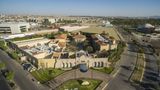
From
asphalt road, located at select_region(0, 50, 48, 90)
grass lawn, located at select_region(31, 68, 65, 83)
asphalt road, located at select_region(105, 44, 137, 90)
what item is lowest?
asphalt road, located at select_region(0, 50, 48, 90)

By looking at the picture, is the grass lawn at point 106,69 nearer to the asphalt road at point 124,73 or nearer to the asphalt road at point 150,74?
the asphalt road at point 124,73

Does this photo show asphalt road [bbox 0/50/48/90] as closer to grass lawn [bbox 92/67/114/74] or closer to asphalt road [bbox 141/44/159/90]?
grass lawn [bbox 92/67/114/74]

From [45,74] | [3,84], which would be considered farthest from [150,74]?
[3,84]

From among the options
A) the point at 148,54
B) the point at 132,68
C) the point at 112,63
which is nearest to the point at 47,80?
the point at 112,63

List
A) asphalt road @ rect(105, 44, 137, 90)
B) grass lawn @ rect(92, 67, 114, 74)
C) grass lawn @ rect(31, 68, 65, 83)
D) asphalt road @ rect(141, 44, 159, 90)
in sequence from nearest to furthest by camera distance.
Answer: asphalt road @ rect(105, 44, 137, 90), asphalt road @ rect(141, 44, 159, 90), grass lawn @ rect(31, 68, 65, 83), grass lawn @ rect(92, 67, 114, 74)

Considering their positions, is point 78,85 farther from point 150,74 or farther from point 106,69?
point 150,74

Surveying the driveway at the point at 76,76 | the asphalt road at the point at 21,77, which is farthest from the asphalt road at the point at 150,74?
the asphalt road at the point at 21,77

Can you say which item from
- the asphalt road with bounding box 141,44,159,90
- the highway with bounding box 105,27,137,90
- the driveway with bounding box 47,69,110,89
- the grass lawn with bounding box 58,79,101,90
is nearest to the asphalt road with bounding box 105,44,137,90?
the highway with bounding box 105,27,137,90
